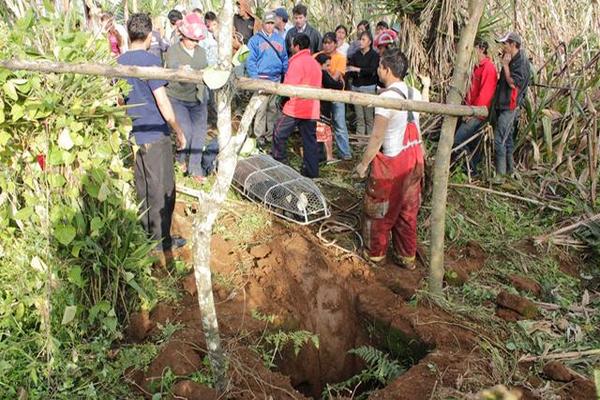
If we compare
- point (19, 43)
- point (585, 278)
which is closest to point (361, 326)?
point (585, 278)

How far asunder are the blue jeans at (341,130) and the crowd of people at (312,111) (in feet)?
0.04

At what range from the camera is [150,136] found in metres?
3.98

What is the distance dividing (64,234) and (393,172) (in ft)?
8.55

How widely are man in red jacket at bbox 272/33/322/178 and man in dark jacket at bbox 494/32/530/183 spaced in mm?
2250

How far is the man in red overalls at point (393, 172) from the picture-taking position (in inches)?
Result: 160

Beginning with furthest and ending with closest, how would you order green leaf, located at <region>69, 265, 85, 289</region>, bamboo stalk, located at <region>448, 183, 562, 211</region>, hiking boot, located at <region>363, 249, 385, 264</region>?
bamboo stalk, located at <region>448, 183, 562, 211</region> → hiking boot, located at <region>363, 249, 385, 264</region> → green leaf, located at <region>69, 265, 85, 289</region>

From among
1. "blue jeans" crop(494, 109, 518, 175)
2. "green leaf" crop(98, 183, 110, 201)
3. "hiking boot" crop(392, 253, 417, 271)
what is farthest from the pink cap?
"blue jeans" crop(494, 109, 518, 175)

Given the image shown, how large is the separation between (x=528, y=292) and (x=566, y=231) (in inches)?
51.8

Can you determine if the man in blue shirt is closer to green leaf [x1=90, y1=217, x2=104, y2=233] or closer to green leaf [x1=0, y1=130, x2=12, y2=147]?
green leaf [x1=90, y1=217, x2=104, y2=233]

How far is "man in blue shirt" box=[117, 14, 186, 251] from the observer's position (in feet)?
12.6

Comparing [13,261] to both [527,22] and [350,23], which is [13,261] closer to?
[527,22]

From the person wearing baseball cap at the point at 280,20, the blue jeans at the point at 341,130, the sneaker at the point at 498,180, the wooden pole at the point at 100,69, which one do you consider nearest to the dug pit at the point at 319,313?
the wooden pole at the point at 100,69

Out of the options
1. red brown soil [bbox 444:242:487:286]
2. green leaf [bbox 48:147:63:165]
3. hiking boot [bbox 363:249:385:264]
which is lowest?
red brown soil [bbox 444:242:487:286]

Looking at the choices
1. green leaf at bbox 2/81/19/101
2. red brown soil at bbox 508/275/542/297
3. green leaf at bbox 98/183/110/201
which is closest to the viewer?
green leaf at bbox 2/81/19/101
